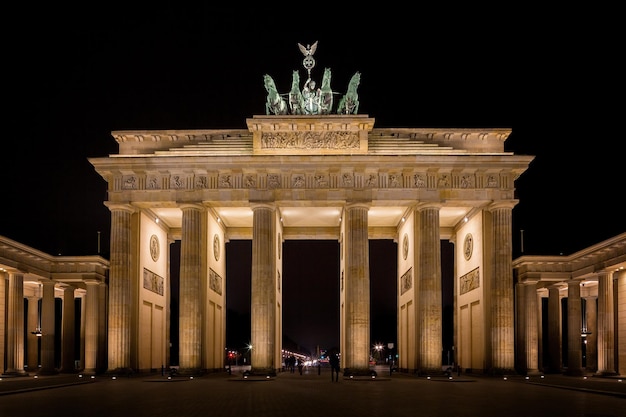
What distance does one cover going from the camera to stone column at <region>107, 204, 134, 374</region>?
42469mm

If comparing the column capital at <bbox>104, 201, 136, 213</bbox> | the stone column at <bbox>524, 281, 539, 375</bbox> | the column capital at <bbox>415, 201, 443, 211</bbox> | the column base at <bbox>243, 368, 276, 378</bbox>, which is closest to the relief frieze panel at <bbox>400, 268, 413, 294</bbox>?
the column capital at <bbox>415, 201, 443, 211</bbox>

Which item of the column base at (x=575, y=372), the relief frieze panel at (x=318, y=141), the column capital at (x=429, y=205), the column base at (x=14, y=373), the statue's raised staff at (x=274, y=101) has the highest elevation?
the statue's raised staff at (x=274, y=101)

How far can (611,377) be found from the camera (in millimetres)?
44469

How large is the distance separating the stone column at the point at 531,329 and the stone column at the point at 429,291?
7697 mm

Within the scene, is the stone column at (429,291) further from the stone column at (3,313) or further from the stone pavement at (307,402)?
the stone column at (3,313)

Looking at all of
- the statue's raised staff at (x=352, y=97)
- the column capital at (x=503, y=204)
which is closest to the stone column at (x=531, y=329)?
the column capital at (x=503, y=204)

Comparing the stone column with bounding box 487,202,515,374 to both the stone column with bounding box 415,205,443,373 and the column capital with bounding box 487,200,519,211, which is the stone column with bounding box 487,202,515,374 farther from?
the stone column with bounding box 415,205,443,373

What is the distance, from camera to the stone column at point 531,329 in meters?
47.4

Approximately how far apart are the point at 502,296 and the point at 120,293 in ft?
78.0

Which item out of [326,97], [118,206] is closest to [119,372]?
[118,206]

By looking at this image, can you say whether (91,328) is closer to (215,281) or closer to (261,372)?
(215,281)

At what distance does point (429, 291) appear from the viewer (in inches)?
1698

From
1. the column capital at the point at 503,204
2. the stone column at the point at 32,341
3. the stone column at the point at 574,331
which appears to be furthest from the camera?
the stone column at the point at 32,341

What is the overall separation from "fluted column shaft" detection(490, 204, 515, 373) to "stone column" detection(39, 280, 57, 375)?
104ft
